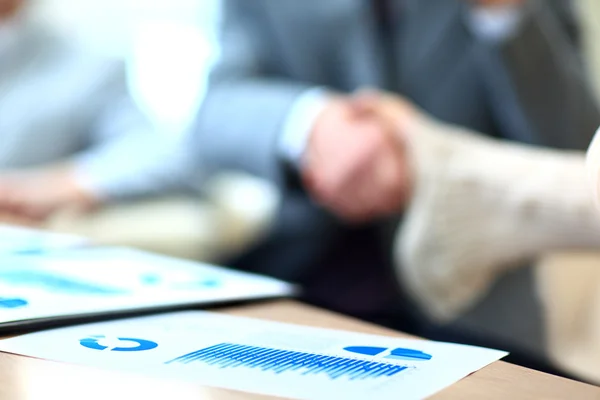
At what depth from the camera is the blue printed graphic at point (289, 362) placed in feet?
0.84

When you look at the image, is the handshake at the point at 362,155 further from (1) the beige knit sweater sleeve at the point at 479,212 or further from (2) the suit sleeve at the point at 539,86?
(2) the suit sleeve at the point at 539,86

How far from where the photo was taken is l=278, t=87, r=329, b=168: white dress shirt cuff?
714 mm

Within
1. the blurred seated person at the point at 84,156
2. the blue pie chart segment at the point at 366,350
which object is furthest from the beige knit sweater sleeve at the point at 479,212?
the blurred seated person at the point at 84,156

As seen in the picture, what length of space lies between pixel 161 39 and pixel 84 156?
2.42 ft

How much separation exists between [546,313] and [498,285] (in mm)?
62

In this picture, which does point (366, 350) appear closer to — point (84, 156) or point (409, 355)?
point (409, 355)

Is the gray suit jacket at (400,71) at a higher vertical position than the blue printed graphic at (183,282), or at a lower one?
higher

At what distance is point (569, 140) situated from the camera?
747 mm

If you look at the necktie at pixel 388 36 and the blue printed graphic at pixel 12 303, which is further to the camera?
the necktie at pixel 388 36

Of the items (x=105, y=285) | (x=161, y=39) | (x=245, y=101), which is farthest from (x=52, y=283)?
(x=161, y=39)

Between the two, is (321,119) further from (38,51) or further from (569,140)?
(38,51)

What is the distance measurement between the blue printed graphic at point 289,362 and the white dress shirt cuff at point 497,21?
57 cm

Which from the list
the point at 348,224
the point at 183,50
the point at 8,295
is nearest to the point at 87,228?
the point at 348,224

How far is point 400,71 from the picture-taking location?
835mm
